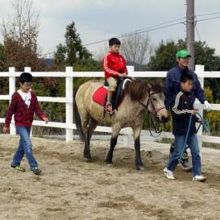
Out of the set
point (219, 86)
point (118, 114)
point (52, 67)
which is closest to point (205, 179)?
point (118, 114)

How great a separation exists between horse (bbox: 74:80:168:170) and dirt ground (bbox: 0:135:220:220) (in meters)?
0.49

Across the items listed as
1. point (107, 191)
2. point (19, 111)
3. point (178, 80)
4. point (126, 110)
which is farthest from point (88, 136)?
point (107, 191)

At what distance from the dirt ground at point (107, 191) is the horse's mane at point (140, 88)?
1.26 metres

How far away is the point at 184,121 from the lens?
845 cm

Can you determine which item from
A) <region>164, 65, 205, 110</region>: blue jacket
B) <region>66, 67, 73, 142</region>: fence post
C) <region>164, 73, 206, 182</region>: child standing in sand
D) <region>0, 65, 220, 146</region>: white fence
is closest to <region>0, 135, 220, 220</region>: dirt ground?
<region>164, 73, 206, 182</region>: child standing in sand

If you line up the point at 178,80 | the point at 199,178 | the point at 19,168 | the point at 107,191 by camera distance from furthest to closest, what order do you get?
the point at 19,168 < the point at 178,80 < the point at 199,178 < the point at 107,191

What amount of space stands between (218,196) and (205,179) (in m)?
1.07

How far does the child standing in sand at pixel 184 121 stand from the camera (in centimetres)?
832

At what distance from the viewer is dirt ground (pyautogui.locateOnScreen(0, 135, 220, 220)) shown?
655cm

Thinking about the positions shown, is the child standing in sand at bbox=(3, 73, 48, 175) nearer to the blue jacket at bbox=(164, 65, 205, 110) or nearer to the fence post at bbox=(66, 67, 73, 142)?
the blue jacket at bbox=(164, 65, 205, 110)

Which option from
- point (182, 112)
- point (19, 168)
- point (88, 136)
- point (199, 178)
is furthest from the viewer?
point (88, 136)

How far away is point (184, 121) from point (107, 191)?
165cm

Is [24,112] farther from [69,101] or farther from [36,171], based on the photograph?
[69,101]

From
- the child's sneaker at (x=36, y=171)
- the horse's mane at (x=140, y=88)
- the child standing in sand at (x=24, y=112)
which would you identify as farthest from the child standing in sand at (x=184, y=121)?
the child standing in sand at (x=24, y=112)
